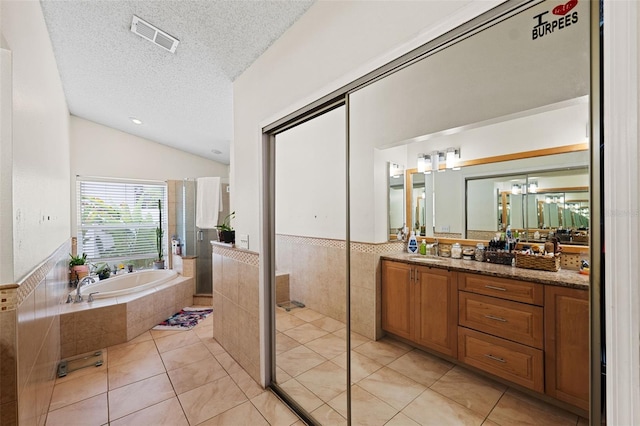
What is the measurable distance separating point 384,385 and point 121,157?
17.0 feet

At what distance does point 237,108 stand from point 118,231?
144 inches

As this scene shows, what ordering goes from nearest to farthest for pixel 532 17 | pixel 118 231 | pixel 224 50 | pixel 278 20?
1. pixel 532 17
2. pixel 278 20
3. pixel 224 50
4. pixel 118 231

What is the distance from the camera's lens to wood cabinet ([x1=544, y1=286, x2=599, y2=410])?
740mm

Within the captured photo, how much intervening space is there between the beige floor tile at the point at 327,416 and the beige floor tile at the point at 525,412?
88 cm

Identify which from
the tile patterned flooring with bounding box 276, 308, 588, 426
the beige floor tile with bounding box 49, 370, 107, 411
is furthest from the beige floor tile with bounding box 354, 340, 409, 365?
the beige floor tile with bounding box 49, 370, 107, 411

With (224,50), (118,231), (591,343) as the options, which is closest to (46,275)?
(224,50)

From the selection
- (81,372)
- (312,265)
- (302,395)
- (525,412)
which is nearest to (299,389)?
(302,395)

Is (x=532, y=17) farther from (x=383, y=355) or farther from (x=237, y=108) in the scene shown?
(x=237, y=108)

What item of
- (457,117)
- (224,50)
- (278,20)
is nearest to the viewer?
(457,117)

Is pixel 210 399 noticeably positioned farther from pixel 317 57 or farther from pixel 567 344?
pixel 317 57

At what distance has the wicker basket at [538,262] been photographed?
0.82 metres

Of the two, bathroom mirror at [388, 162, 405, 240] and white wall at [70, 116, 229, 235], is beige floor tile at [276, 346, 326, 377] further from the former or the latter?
white wall at [70, 116, 229, 235]

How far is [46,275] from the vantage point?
1810 mm

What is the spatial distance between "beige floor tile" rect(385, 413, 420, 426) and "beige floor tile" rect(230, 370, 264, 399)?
3.25 feet
